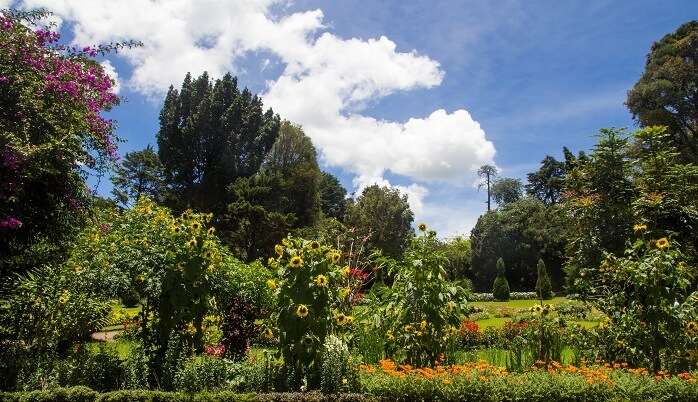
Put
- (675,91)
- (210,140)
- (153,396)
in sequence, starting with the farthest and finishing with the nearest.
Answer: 1. (210,140)
2. (675,91)
3. (153,396)

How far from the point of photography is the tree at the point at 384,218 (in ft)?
97.8

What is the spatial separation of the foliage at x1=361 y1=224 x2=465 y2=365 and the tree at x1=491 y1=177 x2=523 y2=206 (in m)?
46.2

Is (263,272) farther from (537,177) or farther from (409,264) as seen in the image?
(537,177)

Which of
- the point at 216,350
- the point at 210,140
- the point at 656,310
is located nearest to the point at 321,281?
the point at 216,350

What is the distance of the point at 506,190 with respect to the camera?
50.6 metres

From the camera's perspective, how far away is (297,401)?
4.23 m

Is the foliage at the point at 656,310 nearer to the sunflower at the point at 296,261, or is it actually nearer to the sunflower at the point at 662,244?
the sunflower at the point at 662,244

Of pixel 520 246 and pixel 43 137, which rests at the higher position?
pixel 520 246

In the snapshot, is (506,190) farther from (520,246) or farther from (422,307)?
(422,307)

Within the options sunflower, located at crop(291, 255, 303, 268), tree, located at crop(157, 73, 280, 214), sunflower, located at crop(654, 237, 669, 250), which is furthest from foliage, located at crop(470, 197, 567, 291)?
sunflower, located at crop(291, 255, 303, 268)

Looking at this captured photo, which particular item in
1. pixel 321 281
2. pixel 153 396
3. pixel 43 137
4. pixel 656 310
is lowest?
pixel 153 396

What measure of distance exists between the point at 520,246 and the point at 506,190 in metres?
17.4

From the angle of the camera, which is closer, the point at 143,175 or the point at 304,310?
the point at 304,310

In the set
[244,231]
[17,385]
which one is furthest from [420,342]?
[244,231]
